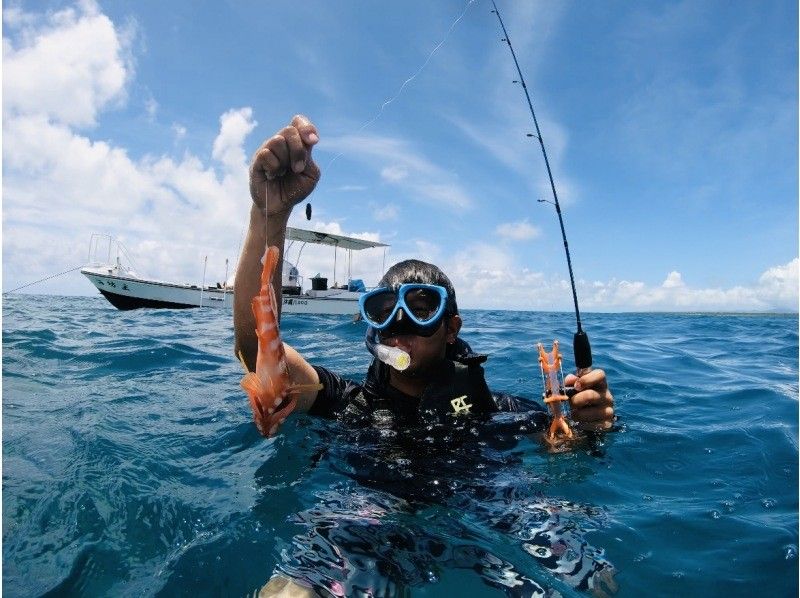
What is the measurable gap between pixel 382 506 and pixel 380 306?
4.71 ft

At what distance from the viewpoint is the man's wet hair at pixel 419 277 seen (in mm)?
3611

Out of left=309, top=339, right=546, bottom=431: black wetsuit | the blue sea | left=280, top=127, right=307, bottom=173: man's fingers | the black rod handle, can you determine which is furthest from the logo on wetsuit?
left=280, top=127, right=307, bottom=173: man's fingers

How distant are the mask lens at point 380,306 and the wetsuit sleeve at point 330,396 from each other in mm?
589

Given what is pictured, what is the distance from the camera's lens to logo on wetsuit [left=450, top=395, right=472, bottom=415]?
3454mm

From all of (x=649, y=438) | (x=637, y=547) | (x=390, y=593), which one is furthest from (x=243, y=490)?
(x=649, y=438)

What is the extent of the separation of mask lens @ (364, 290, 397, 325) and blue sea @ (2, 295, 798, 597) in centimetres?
88

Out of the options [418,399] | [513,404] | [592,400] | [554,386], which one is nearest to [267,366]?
[418,399]

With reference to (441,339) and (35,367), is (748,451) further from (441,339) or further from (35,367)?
(35,367)

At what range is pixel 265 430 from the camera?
2248 mm

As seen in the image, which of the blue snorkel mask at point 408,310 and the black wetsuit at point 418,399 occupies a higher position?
the blue snorkel mask at point 408,310

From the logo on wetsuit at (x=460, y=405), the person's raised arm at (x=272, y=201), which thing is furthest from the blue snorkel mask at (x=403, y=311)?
the person's raised arm at (x=272, y=201)

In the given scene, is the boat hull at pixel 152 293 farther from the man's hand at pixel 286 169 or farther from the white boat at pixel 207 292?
the man's hand at pixel 286 169

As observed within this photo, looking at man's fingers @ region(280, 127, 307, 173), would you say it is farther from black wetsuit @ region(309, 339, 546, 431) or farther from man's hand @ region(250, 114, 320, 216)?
black wetsuit @ region(309, 339, 546, 431)

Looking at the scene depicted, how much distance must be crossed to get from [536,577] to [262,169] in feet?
8.58
